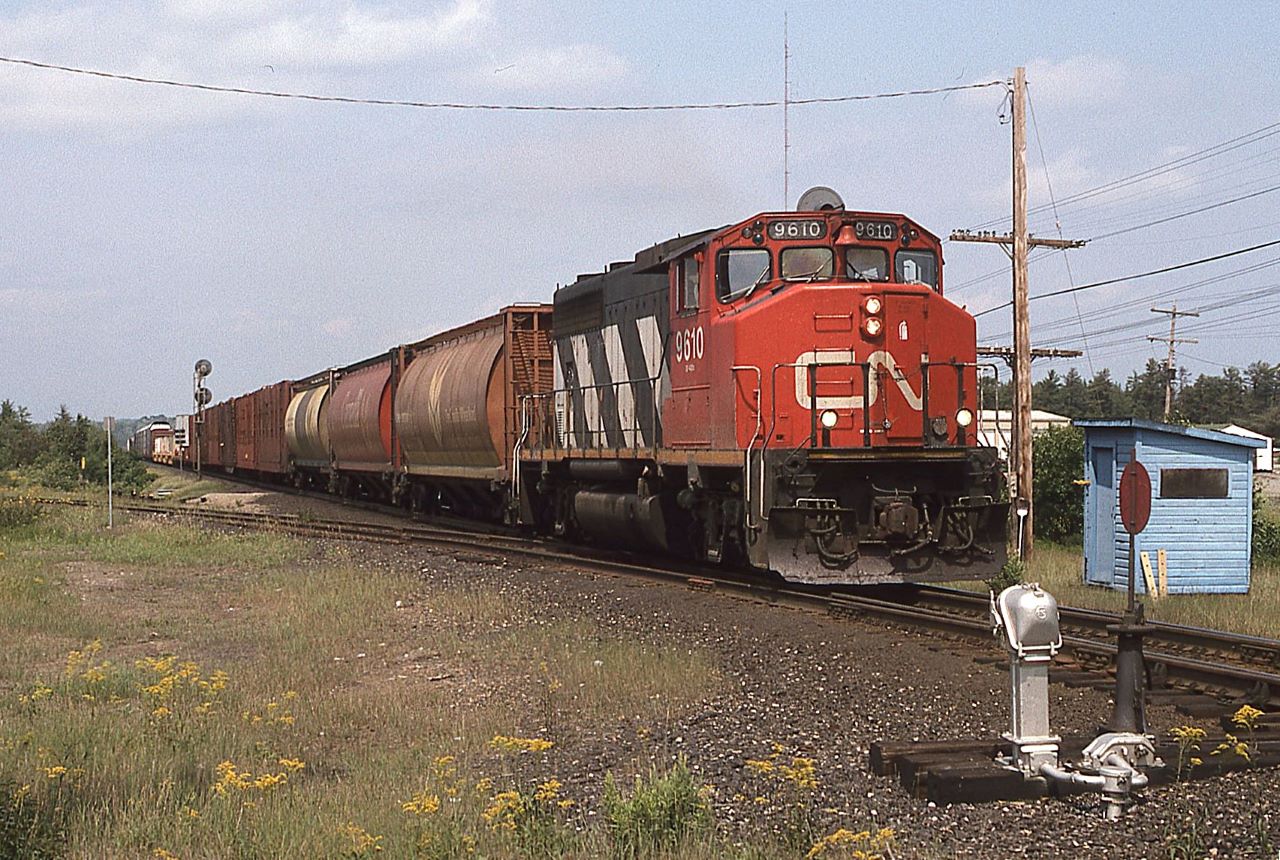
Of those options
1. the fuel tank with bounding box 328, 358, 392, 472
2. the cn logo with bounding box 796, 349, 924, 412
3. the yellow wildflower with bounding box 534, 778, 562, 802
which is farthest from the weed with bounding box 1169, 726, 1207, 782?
the fuel tank with bounding box 328, 358, 392, 472

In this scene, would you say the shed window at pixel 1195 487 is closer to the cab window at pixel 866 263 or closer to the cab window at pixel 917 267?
the cab window at pixel 917 267

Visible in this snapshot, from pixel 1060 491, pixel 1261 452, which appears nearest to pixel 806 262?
pixel 1060 491

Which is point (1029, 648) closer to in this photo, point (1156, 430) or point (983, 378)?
point (983, 378)

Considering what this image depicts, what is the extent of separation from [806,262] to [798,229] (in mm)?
325

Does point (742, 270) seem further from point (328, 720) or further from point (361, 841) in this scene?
point (361, 841)

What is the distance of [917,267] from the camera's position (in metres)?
13.3

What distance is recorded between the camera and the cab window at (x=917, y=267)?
43.3ft

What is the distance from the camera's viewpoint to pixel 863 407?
12.5m

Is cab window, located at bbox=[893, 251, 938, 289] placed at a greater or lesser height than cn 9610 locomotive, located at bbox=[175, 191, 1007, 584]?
greater

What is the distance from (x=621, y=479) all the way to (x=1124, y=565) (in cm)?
621

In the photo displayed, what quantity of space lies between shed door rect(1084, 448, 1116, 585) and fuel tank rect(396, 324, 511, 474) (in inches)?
333

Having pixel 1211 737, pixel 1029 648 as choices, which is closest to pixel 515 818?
pixel 1029 648

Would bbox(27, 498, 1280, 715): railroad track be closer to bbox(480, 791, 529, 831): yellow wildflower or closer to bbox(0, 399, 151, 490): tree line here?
bbox(480, 791, 529, 831): yellow wildflower

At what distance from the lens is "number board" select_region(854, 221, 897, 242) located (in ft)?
42.8
